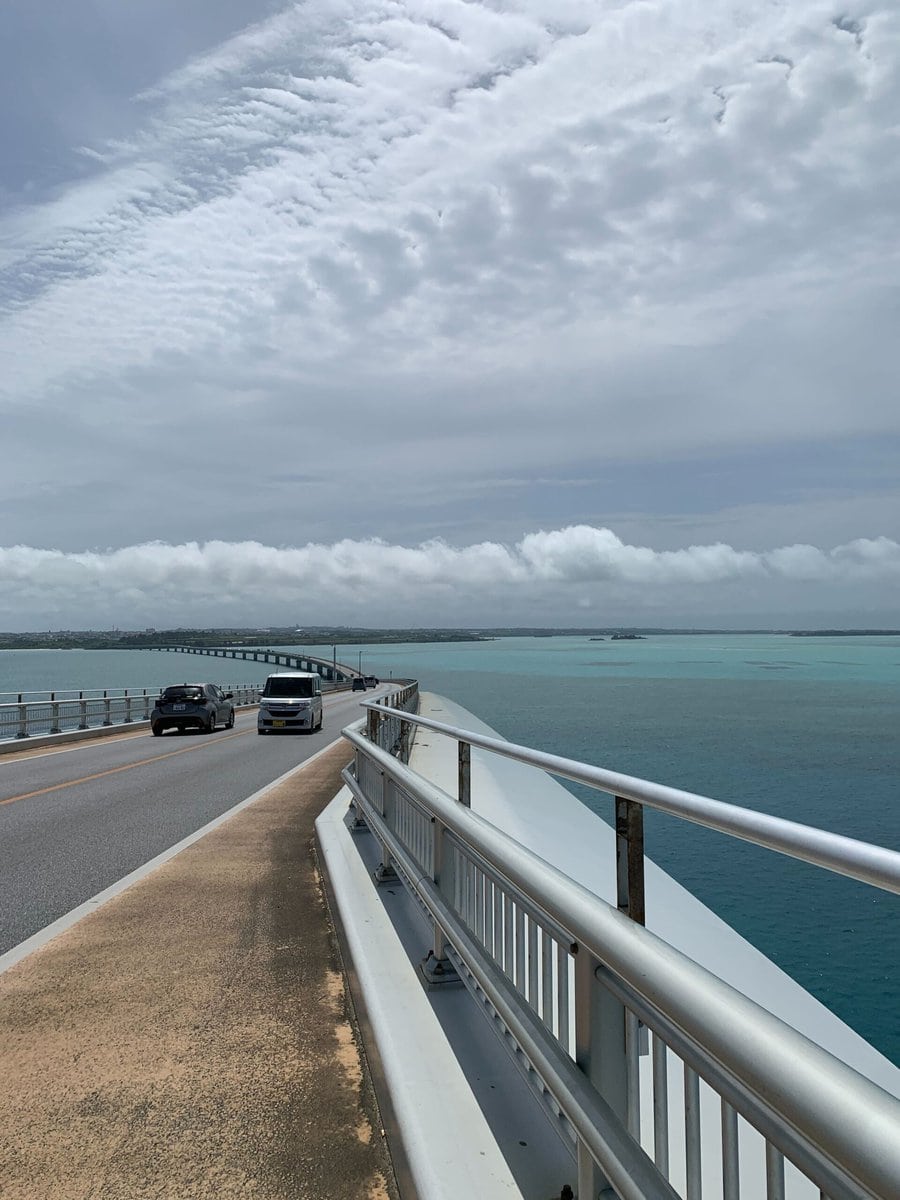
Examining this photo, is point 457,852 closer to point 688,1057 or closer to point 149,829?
point 688,1057

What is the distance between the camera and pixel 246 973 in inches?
228

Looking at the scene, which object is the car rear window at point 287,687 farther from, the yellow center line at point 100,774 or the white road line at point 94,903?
the white road line at point 94,903

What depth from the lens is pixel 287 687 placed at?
33656mm

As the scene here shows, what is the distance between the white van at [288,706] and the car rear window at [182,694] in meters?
2.19

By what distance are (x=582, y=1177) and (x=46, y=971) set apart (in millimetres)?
4480

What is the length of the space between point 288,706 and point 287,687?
97.3 inches

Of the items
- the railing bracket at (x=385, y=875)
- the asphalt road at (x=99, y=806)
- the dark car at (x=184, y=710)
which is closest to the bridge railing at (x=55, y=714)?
the asphalt road at (x=99, y=806)

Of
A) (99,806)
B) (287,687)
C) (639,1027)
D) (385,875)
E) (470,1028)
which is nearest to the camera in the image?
(639,1027)

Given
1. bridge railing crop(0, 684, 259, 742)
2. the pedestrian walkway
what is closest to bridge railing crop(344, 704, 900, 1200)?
the pedestrian walkway

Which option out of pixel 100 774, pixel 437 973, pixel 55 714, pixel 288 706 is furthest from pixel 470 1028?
pixel 288 706

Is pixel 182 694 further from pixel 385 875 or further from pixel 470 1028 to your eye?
pixel 470 1028

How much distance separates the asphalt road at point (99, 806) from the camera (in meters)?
8.48

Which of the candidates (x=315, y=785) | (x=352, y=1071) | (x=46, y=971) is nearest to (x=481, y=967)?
(x=352, y=1071)

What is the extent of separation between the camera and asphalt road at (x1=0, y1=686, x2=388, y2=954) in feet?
27.8
